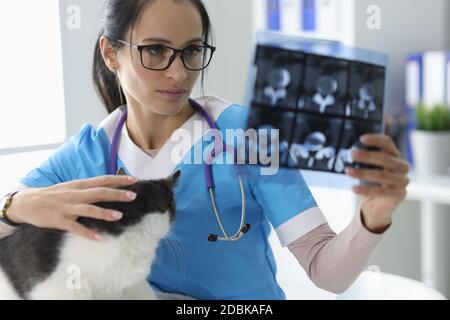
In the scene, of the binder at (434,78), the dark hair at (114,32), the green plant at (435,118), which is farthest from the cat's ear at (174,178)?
the green plant at (435,118)

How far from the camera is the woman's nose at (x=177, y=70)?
61 centimetres

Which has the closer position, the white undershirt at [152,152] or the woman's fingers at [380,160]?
the woman's fingers at [380,160]

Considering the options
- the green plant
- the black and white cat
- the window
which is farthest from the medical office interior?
the green plant

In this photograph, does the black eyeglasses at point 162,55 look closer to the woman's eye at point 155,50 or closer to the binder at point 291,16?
the woman's eye at point 155,50

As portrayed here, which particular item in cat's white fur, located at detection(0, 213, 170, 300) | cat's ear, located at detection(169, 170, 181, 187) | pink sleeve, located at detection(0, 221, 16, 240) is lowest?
cat's white fur, located at detection(0, 213, 170, 300)

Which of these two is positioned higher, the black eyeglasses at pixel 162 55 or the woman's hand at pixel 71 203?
the black eyeglasses at pixel 162 55

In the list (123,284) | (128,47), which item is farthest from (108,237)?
(128,47)

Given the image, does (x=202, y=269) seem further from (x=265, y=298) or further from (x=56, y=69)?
(x=56, y=69)

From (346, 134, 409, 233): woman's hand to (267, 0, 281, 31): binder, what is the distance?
18 centimetres

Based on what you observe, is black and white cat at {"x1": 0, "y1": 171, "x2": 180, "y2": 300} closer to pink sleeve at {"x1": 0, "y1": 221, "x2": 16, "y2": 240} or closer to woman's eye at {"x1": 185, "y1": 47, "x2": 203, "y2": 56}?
pink sleeve at {"x1": 0, "y1": 221, "x2": 16, "y2": 240}

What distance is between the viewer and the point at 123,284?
65cm

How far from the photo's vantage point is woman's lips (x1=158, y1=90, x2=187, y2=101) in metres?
0.63

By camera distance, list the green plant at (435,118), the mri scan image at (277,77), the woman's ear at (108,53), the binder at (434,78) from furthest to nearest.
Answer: the green plant at (435,118) < the binder at (434,78) < the woman's ear at (108,53) < the mri scan image at (277,77)

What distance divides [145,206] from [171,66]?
0.15 m
